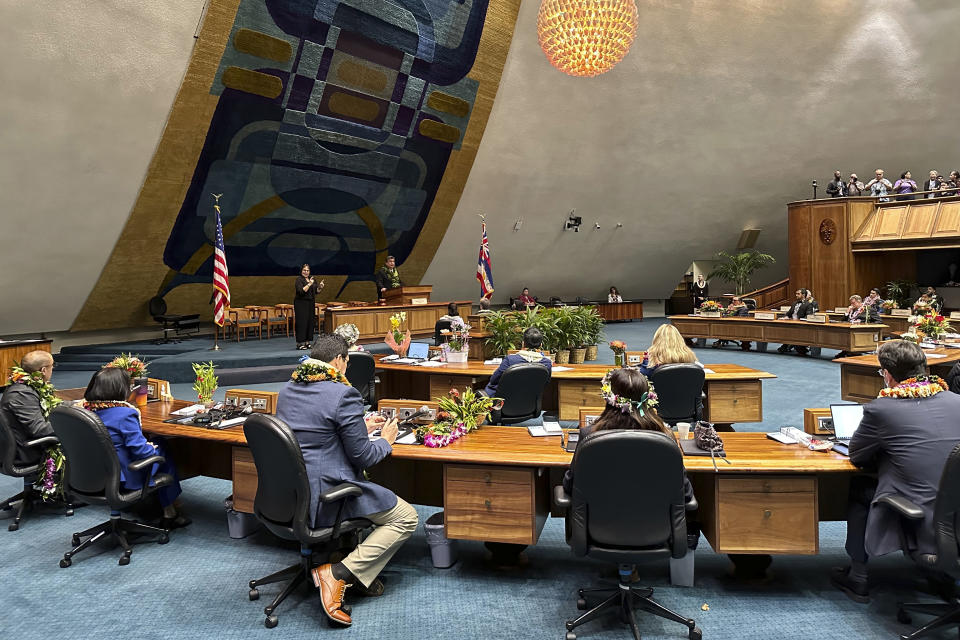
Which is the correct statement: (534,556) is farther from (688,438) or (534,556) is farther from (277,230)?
(277,230)

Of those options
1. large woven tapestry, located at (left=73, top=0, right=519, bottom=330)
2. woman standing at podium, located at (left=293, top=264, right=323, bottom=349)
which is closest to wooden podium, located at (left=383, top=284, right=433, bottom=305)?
large woven tapestry, located at (left=73, top=0, right=519, bottom=330)

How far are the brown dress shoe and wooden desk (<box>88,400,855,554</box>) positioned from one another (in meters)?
0.63

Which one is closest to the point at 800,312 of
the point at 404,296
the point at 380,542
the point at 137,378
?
the point at 404,296

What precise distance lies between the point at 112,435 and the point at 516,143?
38.7 feet

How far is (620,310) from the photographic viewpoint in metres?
21.1

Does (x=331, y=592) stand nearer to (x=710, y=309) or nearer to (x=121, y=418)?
(x=121, y=418)

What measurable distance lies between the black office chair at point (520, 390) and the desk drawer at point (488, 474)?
6.10 ft

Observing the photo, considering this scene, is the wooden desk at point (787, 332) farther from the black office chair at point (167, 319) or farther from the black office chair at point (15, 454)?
the black office chair at point (15, 454)

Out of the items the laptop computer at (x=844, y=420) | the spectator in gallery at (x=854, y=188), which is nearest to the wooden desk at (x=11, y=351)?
the laptop computer at (x=844, y=420)

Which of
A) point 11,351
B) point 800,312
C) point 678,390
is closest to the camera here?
point 678,390

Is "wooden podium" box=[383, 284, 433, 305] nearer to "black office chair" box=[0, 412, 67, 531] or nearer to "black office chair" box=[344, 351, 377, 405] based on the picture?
"black office chair" box=[344, 351, 377, 405]

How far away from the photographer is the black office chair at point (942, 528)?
2.53m

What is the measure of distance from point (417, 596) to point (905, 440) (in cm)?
232

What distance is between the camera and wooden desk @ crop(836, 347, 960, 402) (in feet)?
22.3
